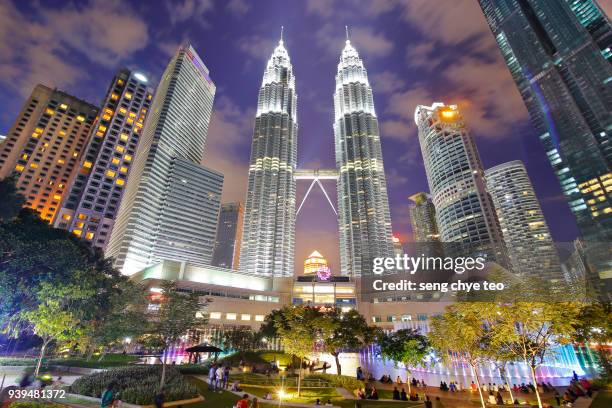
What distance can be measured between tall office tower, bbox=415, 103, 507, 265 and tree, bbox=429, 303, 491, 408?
138 metres

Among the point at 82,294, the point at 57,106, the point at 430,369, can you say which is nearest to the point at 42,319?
the point at 82,294

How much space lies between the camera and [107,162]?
13762cm

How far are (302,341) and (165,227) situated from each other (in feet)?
482

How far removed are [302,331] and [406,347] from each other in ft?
43.3

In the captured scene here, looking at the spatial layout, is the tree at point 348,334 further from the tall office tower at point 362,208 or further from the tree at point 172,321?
the tall office tower at point 362,208

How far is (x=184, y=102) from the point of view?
626 ft

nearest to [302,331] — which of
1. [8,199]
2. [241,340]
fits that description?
[241,340]

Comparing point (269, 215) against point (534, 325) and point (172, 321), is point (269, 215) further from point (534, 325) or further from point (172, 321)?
point (534, 325)

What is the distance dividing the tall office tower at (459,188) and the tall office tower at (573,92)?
33.5 metres

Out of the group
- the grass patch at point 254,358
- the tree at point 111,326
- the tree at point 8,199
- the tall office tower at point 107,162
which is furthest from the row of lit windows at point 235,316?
the tall office tower at point 107,162

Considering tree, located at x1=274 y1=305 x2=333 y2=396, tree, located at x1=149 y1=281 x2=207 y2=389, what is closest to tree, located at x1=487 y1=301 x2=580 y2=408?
tree, located at x1=274 y1=305 x2=333 y2=396

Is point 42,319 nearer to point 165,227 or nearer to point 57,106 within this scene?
point 165,227

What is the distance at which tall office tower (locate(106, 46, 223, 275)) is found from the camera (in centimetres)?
14388

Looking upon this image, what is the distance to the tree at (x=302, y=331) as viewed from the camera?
29.6 meters
